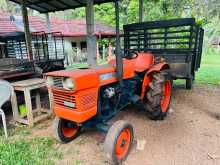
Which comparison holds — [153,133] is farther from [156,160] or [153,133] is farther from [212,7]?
[212,7]

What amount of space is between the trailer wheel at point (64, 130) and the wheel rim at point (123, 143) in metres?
0.83

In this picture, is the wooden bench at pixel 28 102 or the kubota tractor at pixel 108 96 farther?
the wooden bench at pixel 28 102

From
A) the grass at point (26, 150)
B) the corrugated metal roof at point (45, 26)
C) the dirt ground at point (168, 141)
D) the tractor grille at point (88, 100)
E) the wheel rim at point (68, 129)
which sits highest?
the corrugated metal roof at point (45, 26)

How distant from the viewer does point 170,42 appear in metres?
4.69

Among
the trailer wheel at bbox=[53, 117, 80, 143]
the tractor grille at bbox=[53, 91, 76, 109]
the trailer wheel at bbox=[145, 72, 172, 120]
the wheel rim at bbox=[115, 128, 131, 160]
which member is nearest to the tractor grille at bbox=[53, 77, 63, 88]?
the tractor grille at bbox=[53, 91, 76, 109]

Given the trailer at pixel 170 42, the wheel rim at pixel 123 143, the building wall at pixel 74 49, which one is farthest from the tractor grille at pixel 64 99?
the building wall at pixel 74 49

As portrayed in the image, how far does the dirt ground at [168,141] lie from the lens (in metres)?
2.60

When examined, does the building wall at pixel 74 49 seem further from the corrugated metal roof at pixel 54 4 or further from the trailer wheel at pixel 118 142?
the trailer wheel at pixel 118 142

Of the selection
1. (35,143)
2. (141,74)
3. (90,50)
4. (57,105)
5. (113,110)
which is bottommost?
(35,143)

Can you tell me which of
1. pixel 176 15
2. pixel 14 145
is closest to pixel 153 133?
pixel 14 145

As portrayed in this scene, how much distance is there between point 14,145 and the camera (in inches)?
120

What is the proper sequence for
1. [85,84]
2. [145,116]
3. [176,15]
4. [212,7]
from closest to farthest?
[85,84] < [145,116] < [176,15] < [212,7]

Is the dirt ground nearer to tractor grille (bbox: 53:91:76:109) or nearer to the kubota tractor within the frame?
the kubota tractor

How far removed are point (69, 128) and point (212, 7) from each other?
20.4 metres
